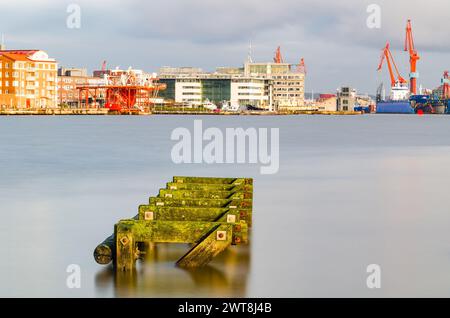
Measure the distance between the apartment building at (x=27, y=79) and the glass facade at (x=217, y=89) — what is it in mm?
63339

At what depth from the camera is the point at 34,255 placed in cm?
1138

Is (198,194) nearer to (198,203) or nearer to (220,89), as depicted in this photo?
(198,203)

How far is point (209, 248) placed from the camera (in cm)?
1019

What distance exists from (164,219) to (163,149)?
32.5 metres

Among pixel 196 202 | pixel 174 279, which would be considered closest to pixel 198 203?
pixel 196 202

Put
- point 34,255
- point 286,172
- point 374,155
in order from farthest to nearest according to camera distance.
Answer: point 374,155 → point 286,172 → point 34,255

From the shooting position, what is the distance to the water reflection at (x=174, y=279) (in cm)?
920

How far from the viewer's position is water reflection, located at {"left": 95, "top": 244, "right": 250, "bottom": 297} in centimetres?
920

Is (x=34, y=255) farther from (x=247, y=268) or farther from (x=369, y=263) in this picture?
(x=369, y=263)

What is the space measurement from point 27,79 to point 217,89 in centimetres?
7336

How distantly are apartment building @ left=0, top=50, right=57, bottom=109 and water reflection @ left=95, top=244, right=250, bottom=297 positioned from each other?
109555mm
